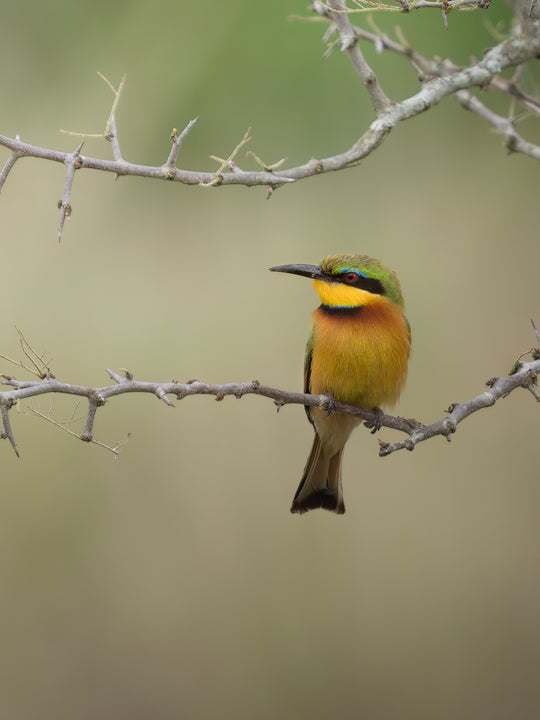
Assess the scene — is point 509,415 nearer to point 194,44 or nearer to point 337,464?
point 337,464

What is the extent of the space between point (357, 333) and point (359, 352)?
0.20 ft

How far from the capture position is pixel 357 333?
9.50 feet

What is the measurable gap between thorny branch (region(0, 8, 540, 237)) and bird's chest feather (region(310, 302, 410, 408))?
992mm

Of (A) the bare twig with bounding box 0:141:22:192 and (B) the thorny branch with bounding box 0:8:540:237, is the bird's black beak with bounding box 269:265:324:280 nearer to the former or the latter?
(B) the thorny branch with bounding box 0:8:540:237

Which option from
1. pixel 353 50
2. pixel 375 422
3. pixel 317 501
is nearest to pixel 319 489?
pixel 317 501

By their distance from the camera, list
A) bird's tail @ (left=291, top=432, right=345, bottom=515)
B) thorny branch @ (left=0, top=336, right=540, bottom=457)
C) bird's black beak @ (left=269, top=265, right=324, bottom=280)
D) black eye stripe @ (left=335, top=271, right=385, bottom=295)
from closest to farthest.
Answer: thorny branch @ (left=0, top=336, right=540, bottom=457)
bird's black beak @ (left=269, top=265, right=324, bottom=280)
black eye stripe @ (left=335, top=271, right=385, bottom=295)
bird's tail @ (left=291, top=432, right=345, bottom=515)

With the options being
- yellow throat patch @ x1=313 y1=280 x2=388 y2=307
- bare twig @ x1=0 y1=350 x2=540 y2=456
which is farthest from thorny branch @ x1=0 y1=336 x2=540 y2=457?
yellow throat patch @ x1=313 y1=280 x2=388 y2=307

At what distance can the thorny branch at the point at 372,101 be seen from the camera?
1.77m

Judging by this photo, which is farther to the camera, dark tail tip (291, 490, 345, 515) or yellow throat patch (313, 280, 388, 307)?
dark tail tip (291, 490, 345, 515)

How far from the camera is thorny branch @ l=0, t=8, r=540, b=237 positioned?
1.77 m

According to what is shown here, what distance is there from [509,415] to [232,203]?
1.60 m

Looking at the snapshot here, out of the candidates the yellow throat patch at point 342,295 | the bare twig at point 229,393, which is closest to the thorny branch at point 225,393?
the bare twig at point 229,393

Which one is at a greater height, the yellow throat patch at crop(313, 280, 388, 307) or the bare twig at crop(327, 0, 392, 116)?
the bare twig at crop(327, 0, 392, 116)

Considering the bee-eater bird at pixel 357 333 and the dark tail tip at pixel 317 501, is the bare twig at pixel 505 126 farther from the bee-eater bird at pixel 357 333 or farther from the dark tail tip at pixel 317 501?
the dark tail tip at pixel 317 501
